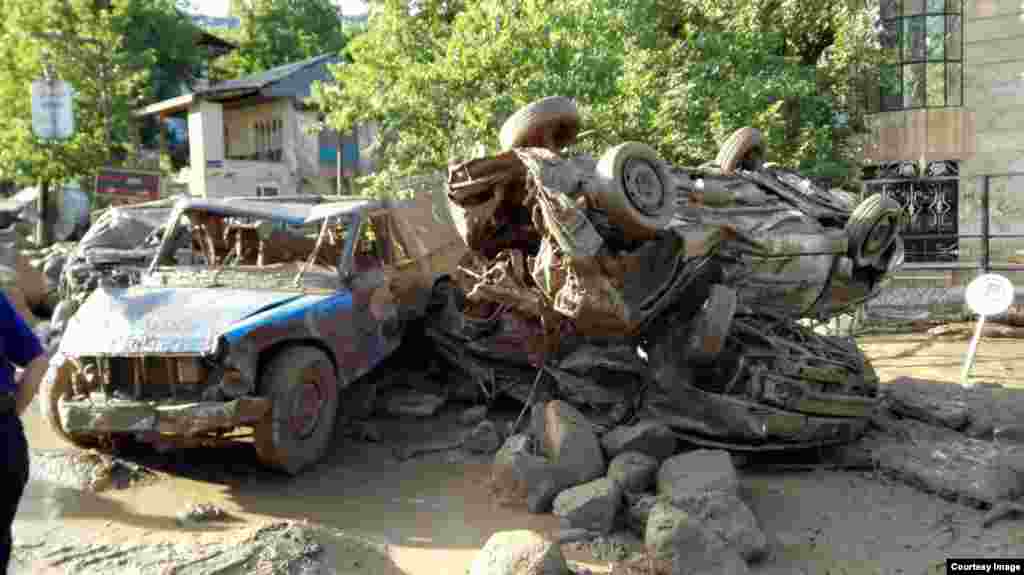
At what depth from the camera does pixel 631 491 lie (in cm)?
547

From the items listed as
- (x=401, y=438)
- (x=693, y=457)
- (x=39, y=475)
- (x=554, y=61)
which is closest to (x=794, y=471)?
(x=693, y=457)

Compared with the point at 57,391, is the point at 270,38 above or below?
above

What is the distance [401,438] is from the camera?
23.5 ft

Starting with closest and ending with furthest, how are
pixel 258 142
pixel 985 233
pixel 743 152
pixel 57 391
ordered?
pixel 57 391 < pixel 743 152 < pixel 985 233 < pixel 258 142

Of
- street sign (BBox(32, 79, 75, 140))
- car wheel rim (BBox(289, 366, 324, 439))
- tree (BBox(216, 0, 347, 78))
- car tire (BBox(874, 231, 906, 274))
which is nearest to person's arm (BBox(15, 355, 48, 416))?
car wheel rim (BBox(289, 366, 324, 439))

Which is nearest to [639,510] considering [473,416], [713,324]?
[713,324]

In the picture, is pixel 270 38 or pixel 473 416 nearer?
pixel 473 416

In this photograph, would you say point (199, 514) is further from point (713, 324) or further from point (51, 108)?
point (51, 108)

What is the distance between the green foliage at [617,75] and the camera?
35.9ft

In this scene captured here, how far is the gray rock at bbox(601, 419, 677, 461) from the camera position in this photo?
5.86m

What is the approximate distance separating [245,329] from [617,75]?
6732mm

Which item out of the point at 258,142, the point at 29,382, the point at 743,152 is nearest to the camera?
the point at 29,382

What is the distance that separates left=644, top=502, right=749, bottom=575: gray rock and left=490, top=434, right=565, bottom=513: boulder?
3.47ft

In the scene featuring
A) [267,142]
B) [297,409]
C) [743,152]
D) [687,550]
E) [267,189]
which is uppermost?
[267,142]
